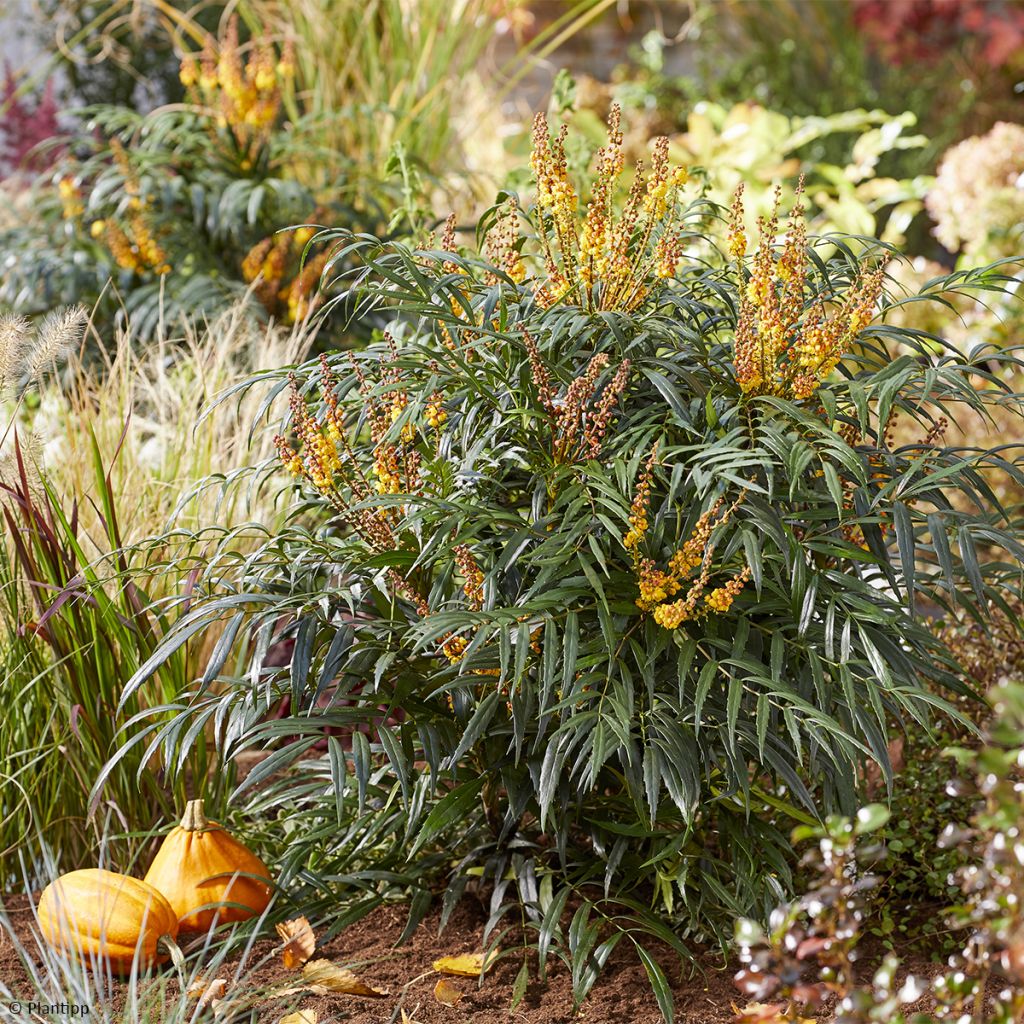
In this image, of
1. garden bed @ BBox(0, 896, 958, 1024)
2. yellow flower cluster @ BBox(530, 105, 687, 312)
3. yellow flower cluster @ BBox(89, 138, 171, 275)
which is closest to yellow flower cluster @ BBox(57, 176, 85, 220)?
yellow flower cluster @ BBox(89, 138, 171, 275)

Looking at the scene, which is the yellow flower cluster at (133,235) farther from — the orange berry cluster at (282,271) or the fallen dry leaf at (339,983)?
the fallen dry leaf at (339,983)

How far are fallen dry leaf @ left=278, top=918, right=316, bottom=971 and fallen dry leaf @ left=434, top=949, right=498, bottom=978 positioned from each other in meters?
0.20

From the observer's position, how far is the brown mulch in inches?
67.5

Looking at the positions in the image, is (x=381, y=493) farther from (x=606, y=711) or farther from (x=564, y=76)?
(x=564, y=76)

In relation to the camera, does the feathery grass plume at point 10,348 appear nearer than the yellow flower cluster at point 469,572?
No

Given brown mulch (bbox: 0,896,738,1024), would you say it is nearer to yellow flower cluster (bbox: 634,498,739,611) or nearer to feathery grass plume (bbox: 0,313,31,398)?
yellow flower cluster (bbox: 634,498,739,611)

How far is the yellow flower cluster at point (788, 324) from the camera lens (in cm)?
168

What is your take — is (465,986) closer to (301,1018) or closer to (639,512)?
(301,1018)

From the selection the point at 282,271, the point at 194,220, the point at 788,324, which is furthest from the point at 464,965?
the point at 194,220

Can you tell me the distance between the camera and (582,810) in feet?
6.17

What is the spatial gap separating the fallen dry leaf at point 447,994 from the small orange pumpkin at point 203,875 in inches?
13.3

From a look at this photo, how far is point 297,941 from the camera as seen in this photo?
186 cm

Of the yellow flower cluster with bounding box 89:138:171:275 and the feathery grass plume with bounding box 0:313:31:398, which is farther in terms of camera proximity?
the yellow flower cluster with bounding box 89:138:171:275

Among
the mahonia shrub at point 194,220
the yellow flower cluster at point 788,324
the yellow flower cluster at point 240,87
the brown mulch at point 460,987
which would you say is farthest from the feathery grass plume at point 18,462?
the yellow flower cluster at point 240,87
